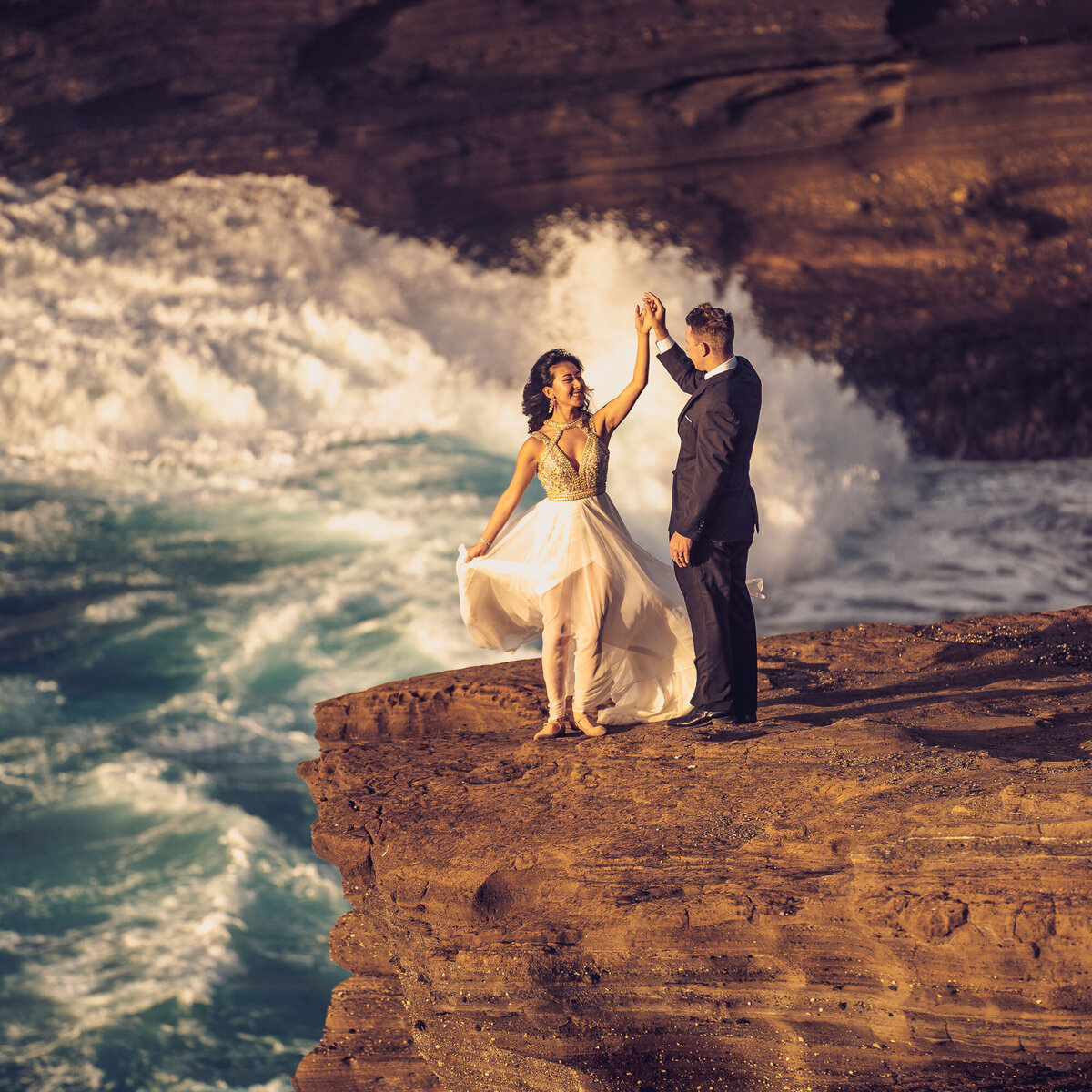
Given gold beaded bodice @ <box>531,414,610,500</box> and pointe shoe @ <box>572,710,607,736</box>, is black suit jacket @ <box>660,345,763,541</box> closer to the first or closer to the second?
gold beaded bodice @ <box>531,414,610,500</box>

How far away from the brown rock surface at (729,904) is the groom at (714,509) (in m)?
0.21

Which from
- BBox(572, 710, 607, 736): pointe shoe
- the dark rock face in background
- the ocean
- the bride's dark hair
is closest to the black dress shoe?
BBox(572, 710, 607, 736): pointe shoe

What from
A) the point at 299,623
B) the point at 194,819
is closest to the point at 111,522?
the point at 299,623

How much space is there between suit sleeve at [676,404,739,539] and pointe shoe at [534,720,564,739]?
0.86 metres

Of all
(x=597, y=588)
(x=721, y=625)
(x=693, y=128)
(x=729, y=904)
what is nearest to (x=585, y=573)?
(x=597, y=588)

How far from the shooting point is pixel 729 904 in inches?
123

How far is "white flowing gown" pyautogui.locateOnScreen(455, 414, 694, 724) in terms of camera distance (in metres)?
4.16

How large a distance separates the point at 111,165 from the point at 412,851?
18.1 m

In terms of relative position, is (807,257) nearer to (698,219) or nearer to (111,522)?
(698,219)

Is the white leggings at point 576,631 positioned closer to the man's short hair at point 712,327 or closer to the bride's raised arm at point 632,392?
the bride's raised arm at point 632,392

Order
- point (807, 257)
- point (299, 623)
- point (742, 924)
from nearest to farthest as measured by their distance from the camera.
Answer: point (742, 924)
point (299, 623)
point (807, 257)

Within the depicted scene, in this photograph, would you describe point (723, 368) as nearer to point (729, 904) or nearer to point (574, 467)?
point (574, 467)

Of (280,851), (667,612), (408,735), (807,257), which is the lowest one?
(280,851)

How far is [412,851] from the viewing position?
3684 millimetres
